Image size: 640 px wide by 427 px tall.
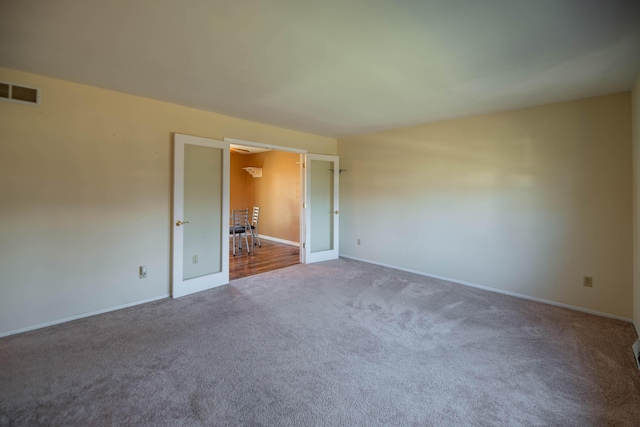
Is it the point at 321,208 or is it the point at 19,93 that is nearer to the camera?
the point at 19,93

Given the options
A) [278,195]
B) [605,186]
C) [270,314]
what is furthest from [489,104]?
A: [278,195]

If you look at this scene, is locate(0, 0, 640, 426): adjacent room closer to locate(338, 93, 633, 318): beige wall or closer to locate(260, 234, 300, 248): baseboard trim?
locate(338, 93, 633, 318): beige wall

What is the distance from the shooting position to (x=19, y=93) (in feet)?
8.16

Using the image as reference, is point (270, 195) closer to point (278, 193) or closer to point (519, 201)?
point (278, 193)

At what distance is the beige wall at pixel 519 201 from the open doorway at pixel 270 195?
2.36 m

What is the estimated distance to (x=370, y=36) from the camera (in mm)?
1912

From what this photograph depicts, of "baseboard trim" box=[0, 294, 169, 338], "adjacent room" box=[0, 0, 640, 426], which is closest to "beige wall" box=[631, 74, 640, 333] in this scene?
"adjacent room" box=[0, 0, 640, 426]

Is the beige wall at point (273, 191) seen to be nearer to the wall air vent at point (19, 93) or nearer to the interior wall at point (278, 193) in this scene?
the interior wall at point (278, 193)

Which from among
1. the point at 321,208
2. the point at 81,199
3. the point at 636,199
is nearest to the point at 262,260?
the point at 321,208

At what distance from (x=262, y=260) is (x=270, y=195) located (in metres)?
2.71

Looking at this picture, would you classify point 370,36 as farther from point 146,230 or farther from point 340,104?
point 146,230

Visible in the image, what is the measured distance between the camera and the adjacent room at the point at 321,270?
1711mm

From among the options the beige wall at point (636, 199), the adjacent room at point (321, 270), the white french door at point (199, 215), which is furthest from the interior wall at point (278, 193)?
the beige wall at point (636, 199)

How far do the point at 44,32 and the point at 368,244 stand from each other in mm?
4906
